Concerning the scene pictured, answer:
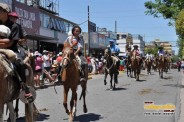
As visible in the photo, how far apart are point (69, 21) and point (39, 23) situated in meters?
14.1

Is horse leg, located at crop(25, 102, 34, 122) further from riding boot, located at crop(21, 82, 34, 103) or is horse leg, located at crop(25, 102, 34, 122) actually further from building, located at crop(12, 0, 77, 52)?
building, located at crop(12, 0, 77, 52)

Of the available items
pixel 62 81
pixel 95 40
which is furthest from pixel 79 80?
pixel 95 40

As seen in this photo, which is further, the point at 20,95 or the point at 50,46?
the point at 50,46

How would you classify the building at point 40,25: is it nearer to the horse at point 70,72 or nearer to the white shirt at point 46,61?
the white shirt at point 46,61

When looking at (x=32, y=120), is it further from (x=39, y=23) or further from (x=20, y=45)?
(x=39, y=23)

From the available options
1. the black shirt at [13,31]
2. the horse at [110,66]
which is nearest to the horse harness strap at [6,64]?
the black shirt at [13,31]

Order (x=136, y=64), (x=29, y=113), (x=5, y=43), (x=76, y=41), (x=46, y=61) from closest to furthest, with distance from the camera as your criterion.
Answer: (x=5, y=43) < (x=29, y=113) < (x=76, y=41) < (x=46, y=61) < (x=136, y=64)

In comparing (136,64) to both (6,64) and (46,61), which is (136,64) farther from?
(6,64)

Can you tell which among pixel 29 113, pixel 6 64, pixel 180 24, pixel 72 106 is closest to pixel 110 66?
pixel 180 24

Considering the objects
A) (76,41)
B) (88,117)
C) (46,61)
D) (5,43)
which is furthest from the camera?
(46,61)

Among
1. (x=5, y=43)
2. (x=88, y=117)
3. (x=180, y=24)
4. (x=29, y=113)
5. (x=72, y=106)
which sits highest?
(x=180, y=24)

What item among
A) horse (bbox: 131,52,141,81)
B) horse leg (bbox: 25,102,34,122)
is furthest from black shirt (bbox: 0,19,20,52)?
horse (bbox: 131,52,141,81)

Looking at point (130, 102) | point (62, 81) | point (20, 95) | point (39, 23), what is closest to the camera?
point (20, 95)

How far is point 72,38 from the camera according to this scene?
11.6m
